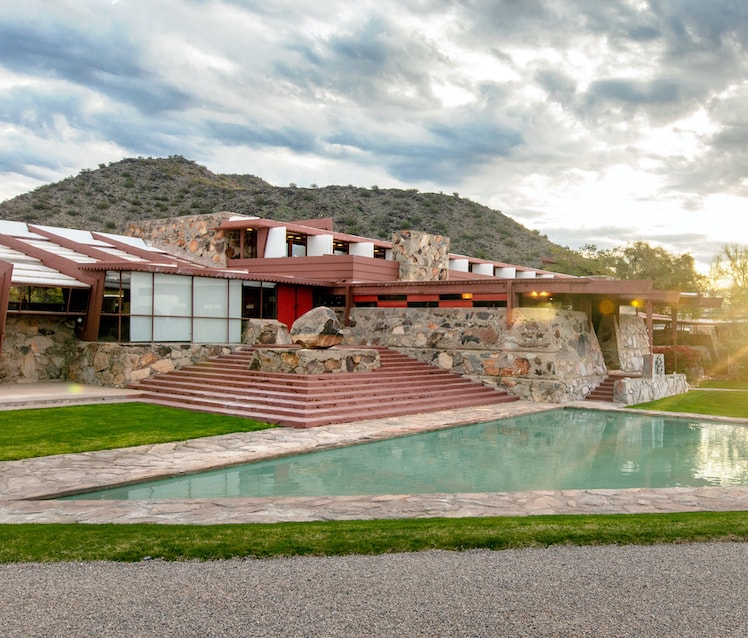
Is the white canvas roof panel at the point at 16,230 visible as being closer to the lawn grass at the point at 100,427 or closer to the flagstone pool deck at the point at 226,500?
the lawn grass at the point at 100,427

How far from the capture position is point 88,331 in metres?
22.3

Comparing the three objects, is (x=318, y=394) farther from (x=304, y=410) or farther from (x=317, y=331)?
(x=317, y=331)

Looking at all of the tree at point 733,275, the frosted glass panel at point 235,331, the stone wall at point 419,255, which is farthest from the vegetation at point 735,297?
the frosted glass panel at point 235,331

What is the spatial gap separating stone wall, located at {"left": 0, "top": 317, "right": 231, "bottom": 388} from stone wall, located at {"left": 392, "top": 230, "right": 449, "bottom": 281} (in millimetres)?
12997

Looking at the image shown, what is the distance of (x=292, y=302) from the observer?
27.3 meters

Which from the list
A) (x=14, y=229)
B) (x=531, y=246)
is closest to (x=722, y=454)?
(x=14, y=229)

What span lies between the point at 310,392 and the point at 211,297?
7.32m

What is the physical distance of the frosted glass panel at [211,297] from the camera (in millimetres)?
23050

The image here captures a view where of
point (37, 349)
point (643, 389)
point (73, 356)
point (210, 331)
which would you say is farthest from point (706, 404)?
point (37, 349)

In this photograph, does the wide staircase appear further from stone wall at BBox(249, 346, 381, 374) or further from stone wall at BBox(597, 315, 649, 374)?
stone wall at BBox(597, 315, 649, 374)

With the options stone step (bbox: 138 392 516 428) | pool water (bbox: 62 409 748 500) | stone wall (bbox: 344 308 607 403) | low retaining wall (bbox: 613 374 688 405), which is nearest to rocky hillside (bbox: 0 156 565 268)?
stone wall (bbox: 344 308 607 403)

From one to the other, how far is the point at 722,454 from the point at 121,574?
12.5 metres

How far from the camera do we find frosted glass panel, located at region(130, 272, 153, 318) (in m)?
21.5

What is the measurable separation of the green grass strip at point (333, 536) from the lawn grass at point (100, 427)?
18.3 feet
